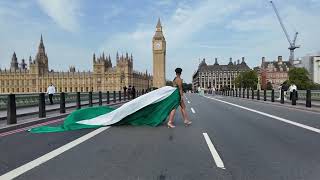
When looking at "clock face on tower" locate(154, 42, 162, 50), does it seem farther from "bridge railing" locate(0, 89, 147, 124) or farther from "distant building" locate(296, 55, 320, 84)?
"bridge railing" locate(0, 89, 147, 124)

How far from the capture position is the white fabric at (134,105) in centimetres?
1269

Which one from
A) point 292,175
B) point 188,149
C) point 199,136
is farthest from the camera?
point 199,136

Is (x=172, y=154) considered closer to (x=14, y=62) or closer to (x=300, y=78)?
(x=300, y=78)

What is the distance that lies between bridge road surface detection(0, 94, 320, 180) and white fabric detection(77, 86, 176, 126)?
54.6 inches

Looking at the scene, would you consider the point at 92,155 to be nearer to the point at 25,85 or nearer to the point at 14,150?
the point at 14,150

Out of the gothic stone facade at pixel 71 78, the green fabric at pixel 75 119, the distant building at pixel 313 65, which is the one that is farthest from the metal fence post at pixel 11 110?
the distant building at pixel 313 65

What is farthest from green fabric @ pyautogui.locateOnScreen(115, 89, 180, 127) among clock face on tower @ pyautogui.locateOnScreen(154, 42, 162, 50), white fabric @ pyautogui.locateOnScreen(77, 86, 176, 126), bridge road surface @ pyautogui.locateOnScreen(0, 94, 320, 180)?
clock face on tower @ pyautogui.locateOnScreen(154, 42, 162, 50)

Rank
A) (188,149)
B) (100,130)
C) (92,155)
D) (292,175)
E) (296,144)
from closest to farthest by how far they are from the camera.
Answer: (292,175) → (92,155) → (188,149) → (296,144) → (100,130)

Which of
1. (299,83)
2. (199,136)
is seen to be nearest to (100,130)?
(199,136)

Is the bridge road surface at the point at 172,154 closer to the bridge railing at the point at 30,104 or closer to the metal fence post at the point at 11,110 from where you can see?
the metal fence post at the point at 11,110

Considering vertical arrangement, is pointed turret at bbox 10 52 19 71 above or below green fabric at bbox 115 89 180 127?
above

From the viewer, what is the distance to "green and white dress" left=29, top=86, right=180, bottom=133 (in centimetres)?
1270

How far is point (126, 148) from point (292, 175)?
3845 mm

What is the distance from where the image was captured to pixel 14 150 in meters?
8.33
